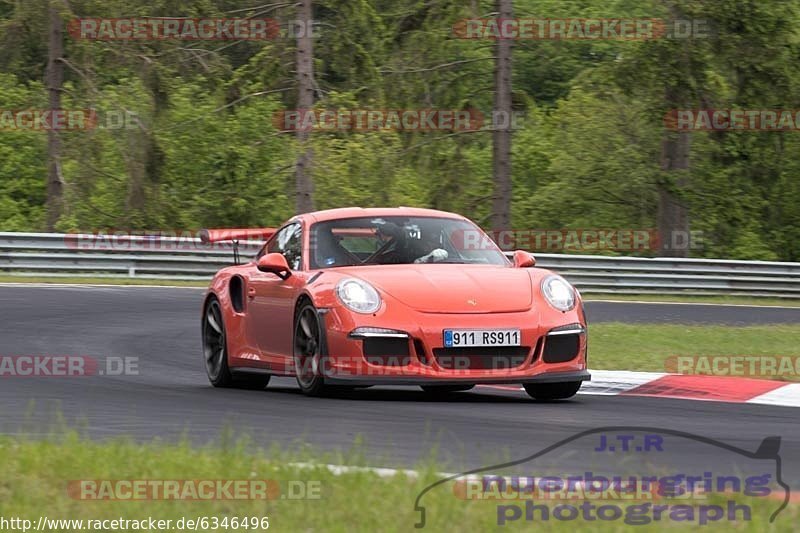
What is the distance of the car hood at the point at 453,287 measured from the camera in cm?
895

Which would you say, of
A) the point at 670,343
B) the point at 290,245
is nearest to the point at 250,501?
the point at 290,245

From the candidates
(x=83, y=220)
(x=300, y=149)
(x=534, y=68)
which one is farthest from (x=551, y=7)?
(x=300, y=149)

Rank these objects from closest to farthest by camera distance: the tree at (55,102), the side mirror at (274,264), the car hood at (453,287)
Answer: the car hood at (453,287) → the side mirror at (274,264) → the tree at (55,102)

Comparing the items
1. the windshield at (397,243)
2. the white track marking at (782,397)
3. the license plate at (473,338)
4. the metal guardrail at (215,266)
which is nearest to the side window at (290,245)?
the windshield at (397,243)

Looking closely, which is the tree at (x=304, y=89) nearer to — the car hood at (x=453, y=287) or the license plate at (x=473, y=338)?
the car hood at (x=453, y=287)

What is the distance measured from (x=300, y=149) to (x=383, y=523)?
1815cm

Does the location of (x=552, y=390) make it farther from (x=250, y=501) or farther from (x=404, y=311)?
(x=250, y=501)

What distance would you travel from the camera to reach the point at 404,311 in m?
8.91

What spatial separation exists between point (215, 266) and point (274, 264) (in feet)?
50.8

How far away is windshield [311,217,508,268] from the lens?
9.95m

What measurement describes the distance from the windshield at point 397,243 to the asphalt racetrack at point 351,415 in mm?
920

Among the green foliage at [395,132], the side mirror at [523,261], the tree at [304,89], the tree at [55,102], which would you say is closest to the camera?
the side mirror at [523,261]

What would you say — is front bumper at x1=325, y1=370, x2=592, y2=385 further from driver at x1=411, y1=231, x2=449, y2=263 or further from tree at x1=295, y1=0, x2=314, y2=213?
tree at x1=295, y1=0, x2=314, y2=213

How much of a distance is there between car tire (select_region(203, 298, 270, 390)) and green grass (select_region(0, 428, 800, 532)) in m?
4.53
